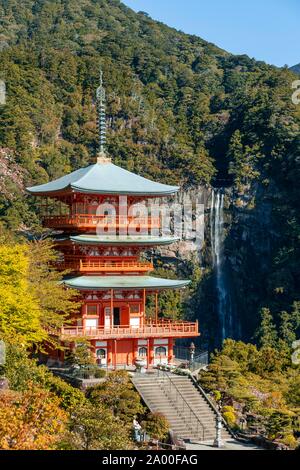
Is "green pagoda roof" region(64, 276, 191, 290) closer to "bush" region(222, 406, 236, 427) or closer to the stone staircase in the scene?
the stone staircase

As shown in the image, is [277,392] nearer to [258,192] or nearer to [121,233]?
[121,233]

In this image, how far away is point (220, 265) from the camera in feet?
236

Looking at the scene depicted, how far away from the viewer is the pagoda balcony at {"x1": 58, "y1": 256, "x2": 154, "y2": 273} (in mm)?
36719

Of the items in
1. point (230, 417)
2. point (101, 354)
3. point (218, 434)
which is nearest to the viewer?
point (218, 434)

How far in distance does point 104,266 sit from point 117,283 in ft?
3.12

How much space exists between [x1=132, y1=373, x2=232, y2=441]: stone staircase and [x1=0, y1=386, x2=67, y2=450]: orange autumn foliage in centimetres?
762

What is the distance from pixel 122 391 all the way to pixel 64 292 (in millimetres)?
5507

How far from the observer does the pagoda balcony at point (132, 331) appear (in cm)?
3522

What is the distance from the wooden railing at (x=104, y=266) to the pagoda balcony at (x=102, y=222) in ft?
4.30

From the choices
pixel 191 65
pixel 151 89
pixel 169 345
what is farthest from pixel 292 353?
pixel 191 65

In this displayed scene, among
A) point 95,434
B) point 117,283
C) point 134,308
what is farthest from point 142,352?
point 95,434

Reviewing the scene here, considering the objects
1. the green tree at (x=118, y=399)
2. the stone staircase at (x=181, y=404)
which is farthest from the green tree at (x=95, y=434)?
the stone staircase at (x=181, y=404)

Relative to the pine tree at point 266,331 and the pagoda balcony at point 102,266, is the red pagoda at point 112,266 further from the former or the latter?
the pine tree at point 266,331

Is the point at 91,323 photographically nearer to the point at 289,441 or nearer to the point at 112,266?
the point at 112,266
